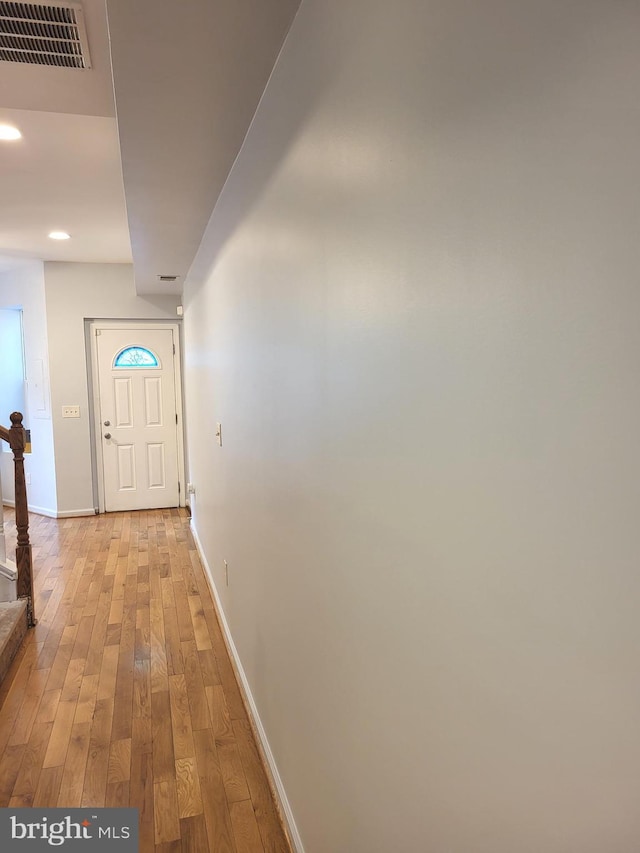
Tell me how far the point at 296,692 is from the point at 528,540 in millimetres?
1266

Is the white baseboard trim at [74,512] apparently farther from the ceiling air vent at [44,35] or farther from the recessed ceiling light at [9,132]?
the ceiling air vent at [44,35]

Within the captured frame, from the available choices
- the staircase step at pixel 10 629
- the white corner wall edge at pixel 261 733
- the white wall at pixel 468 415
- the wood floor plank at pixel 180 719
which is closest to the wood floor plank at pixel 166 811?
the wood floor plank at pixel 180 719

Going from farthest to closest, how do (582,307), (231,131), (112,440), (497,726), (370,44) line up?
(112,440) → (231,131) → (370,44) → (497,726) → (582,307)

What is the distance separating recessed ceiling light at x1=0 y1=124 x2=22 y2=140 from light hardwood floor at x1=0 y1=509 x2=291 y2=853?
2.65 meters

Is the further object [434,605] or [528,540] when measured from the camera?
[434,605]

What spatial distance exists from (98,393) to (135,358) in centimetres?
54

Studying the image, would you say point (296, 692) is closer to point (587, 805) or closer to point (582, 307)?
point (587, 805)

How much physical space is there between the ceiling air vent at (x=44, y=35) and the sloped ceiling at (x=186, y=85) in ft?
1.02

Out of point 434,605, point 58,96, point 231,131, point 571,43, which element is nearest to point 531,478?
point 434,605

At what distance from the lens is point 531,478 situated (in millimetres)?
578

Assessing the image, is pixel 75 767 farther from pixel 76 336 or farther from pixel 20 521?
pixel 76 336

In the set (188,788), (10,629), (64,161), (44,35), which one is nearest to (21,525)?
(10,629)

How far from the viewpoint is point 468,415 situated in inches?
27.0

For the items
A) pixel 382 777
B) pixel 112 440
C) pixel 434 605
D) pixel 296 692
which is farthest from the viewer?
pixel 112 440
